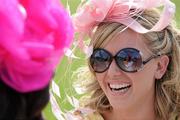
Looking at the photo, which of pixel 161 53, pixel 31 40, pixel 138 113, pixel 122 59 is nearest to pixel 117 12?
pixel 122 59

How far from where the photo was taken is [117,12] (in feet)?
9.46

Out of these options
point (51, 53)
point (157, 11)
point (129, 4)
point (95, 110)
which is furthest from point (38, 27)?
point (95, 110)

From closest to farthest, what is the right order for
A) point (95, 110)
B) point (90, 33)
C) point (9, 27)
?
point (9, 27) < point (90, 33) < point (95, 110)

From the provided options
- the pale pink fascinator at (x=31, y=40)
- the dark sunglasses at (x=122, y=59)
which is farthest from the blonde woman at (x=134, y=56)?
the pale pink fascinator at (x=31, y=40)

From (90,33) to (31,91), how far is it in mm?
2012

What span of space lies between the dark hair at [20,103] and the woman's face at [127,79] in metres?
1.86

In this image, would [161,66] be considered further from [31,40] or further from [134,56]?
[31,40]

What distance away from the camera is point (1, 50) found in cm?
102

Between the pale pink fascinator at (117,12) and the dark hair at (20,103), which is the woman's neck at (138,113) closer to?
the pale pink fascinator at (117,12)

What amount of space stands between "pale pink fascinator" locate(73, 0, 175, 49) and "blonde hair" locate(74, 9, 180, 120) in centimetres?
4

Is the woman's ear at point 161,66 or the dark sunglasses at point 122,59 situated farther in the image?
the woman's ear at point 161,66

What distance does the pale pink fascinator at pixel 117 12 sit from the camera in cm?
284

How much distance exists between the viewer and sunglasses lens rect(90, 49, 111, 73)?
292cm

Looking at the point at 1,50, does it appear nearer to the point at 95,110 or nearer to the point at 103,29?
the point at 103,29
